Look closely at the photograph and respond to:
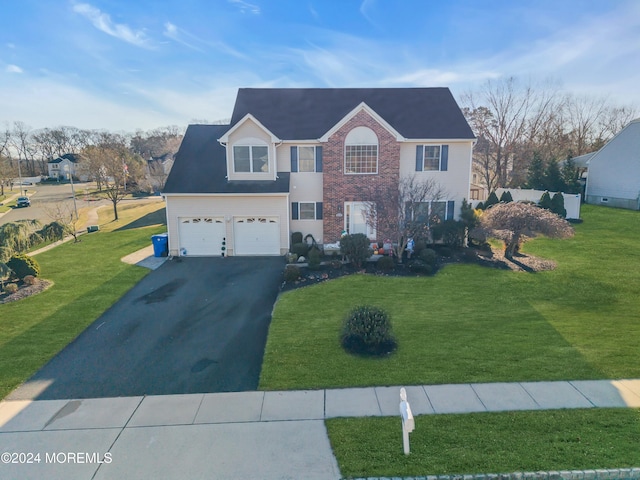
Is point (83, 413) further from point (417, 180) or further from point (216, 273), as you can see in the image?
point (417, 180)

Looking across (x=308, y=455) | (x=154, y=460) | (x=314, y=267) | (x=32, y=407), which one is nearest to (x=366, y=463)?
(x=308, y=455)

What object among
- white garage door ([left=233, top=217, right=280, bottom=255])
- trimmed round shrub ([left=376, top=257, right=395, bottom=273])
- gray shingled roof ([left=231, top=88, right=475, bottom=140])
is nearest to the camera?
trimmed round shrub ([left=376, top=257, right=395, bottom=273])

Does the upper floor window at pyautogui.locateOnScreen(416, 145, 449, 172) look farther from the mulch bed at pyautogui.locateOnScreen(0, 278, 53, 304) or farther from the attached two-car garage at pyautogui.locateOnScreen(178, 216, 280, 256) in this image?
the mulch bed at pyautogui.locateOnScreen(0, 278, 53, 304)

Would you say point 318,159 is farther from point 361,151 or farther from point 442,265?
point 442,265

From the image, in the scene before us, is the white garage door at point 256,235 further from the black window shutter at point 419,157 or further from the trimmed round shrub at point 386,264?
the black window shutter at point 419,157

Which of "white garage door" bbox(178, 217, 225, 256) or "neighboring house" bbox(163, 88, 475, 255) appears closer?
"neighboring house" bbox(163, 88, 475, 255)

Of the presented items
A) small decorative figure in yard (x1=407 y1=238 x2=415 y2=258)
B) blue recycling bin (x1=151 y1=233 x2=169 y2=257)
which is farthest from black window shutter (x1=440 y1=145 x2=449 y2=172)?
blue recycling bin (x1=151 y1=233 x2=169 y2=257)
